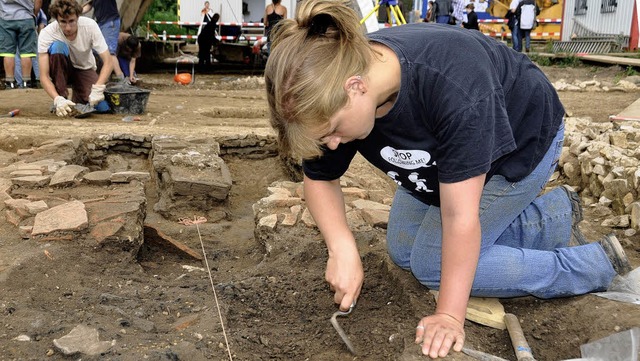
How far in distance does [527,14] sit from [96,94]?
11375mm

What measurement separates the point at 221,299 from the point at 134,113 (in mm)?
5386

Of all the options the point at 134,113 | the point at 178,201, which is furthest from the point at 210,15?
the point at 178,201

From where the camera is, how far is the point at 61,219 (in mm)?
3414

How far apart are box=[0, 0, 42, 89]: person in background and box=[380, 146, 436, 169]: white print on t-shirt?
26.4ft

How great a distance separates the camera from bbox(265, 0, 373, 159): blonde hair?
1.78 meters

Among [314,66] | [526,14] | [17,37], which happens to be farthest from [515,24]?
[314,66]

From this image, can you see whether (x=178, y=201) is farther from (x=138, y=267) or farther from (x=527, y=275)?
(x=527, y=275)

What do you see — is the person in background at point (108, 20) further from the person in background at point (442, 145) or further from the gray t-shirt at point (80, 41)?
the person in background at point (442, 145)

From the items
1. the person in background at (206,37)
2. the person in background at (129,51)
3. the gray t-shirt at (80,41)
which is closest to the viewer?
the gray t-shirt at (80,41)

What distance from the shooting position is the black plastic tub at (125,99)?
7613 mm

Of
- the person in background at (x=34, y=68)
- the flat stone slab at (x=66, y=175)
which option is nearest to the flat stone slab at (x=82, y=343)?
the flat stone slab at (x=66, y=175)

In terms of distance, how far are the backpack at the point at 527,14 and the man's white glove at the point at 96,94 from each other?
11235mm

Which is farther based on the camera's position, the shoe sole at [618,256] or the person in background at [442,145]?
the shoe sole at [618,256]

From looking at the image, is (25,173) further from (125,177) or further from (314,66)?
(314,66)
